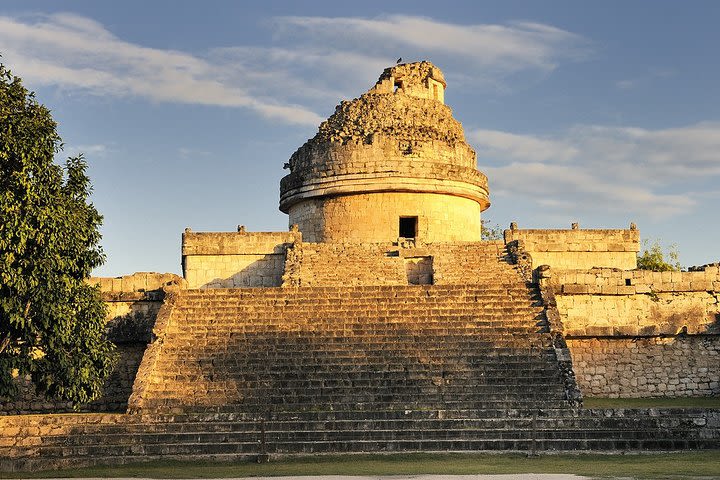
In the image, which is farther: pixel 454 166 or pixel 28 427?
pixel 454 166

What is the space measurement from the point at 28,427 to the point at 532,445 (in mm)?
7385

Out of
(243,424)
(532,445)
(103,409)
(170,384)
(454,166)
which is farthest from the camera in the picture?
(454,166)

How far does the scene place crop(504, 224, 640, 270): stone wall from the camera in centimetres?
2366

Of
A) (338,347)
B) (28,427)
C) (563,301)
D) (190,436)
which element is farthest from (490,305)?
(28,427)

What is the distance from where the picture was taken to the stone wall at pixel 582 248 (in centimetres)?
2366

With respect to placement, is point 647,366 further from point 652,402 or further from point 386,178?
point 386,178

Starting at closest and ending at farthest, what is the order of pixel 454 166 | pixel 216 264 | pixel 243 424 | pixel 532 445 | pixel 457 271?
pixel 532 445
pixel 243 424
pixel 457 271
pixel 216 264
pixel 454 166

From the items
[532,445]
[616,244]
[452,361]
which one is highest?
[616,244]

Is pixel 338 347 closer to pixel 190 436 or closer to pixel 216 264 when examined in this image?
pixel 190 436

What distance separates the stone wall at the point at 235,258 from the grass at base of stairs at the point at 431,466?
10096 mm

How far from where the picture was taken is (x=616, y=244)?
23797 mm

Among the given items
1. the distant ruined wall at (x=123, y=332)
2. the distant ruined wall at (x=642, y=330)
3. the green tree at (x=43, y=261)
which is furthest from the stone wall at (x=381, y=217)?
the green tree at (x=43, y=261)

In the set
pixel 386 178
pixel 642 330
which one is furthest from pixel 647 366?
pixel 386 178

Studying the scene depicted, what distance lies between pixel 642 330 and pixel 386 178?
8189mm
